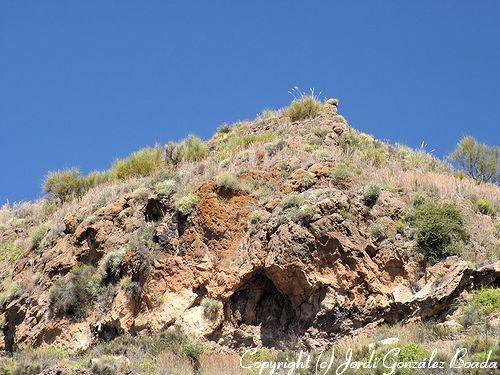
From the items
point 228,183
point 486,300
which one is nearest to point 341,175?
point 228,183

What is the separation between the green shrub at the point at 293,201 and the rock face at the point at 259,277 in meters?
0.10

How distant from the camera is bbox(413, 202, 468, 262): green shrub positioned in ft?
60.0

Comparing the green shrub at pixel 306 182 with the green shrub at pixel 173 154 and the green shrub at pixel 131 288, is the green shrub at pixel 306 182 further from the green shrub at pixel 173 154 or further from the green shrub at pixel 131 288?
the green shrub at pixel 173 154

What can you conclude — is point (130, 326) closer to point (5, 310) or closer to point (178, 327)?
point (178, 327)

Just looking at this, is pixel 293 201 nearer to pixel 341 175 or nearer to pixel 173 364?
pixel 341 175

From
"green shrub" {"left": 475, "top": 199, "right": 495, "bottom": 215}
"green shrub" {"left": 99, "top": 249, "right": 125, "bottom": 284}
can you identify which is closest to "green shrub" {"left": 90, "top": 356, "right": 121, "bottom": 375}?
"green shrub" {"left": 99, "top": 249, "right": 125, "bottom": 284}

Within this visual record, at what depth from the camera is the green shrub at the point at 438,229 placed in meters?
18.3

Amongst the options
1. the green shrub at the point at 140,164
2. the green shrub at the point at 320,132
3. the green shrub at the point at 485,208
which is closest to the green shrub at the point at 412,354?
the green shrub at the point at 485,208

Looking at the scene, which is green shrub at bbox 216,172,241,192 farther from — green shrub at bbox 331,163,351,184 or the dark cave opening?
the dark cave opening

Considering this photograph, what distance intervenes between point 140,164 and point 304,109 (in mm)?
6610

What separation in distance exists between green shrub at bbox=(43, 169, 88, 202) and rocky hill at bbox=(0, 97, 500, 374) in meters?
5.09

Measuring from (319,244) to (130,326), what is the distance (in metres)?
5.18

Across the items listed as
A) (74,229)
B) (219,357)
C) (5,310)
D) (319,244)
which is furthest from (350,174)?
(5,310)

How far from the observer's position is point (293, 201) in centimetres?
1936
